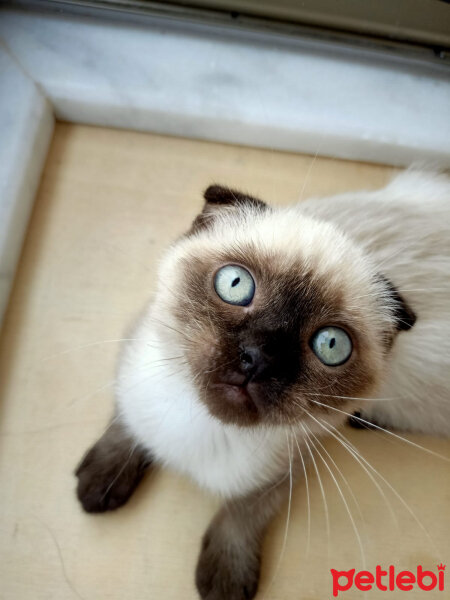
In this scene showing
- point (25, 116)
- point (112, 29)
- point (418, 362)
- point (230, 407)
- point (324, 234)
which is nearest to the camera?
point (230, 407)

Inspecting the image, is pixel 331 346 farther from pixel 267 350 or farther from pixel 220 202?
pixel 220 202

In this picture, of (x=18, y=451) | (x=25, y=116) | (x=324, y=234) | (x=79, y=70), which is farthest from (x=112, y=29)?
(x=18, y=451)

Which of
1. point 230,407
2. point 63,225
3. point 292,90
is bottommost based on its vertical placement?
point 230,407

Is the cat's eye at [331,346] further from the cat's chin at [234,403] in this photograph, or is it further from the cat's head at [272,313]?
the cat's chin at [234,403]

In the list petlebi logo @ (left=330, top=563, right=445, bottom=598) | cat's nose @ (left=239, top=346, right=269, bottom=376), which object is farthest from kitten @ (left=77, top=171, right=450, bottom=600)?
petlebi logo @ (left=330, top=563, right=445, bottom=598)

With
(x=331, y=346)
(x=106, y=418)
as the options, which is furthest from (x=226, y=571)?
(x=331, y=346)

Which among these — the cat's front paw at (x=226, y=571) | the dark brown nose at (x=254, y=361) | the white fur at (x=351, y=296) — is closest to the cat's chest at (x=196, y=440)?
the white fur at (x=351, y=296)

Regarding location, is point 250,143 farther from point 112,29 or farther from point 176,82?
point 112,29
